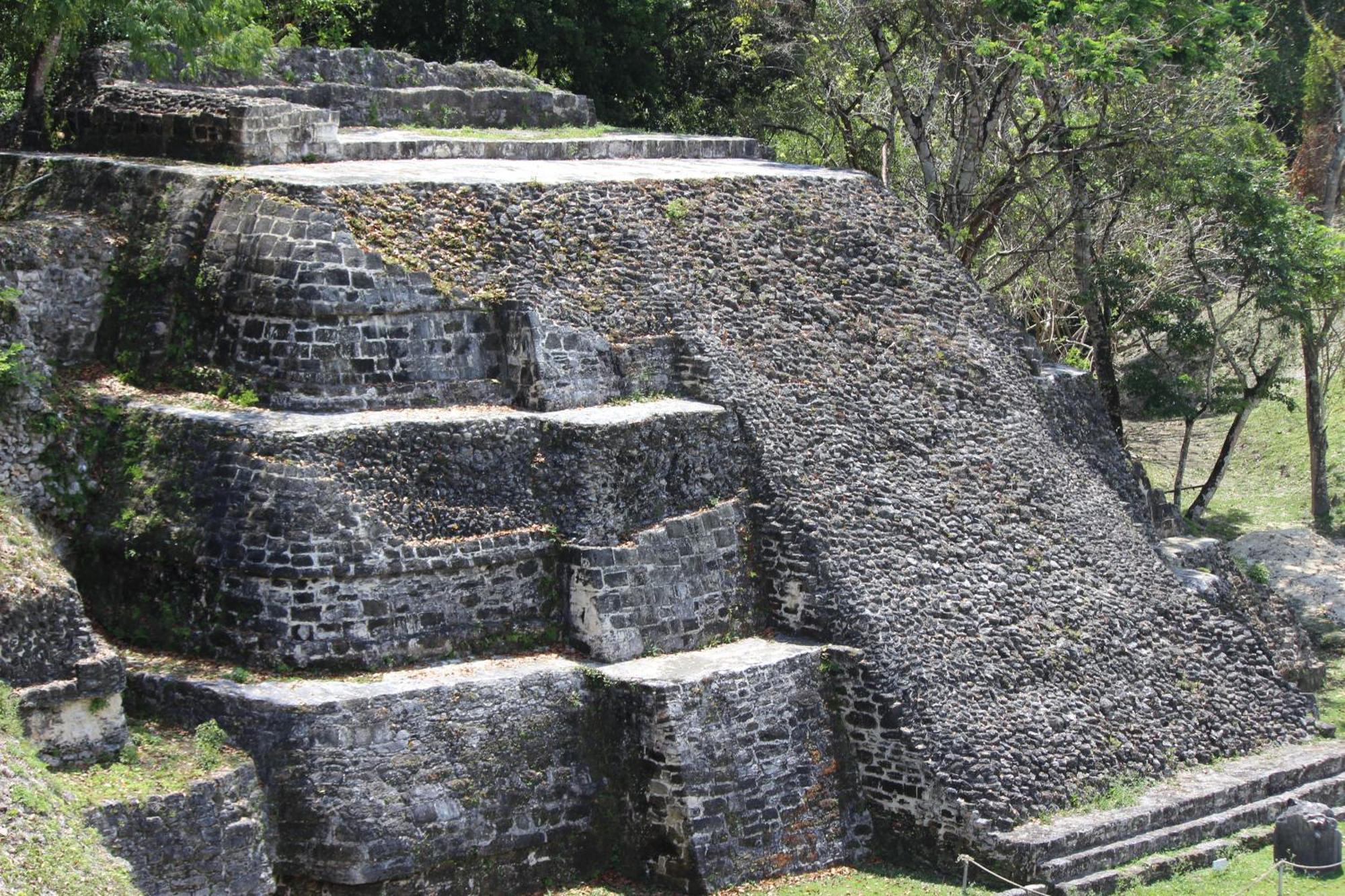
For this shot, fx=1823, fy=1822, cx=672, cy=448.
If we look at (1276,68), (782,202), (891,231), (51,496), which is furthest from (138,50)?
(1276,68)

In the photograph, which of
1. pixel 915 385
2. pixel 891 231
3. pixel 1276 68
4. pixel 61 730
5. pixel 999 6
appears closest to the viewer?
pixel 61 730

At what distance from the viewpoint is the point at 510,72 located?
23.4 meters

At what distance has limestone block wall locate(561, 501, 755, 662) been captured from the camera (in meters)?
16.2

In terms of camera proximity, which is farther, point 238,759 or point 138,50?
point 138,50

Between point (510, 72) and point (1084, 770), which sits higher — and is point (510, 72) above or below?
above

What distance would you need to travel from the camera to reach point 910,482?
18.5 m

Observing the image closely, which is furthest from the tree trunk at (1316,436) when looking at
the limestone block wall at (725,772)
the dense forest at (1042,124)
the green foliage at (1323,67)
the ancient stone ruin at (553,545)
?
the limestone block wall at (725,772)

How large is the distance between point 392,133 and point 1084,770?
10216 millimetres

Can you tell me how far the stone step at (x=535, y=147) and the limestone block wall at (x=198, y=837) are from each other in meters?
7.52

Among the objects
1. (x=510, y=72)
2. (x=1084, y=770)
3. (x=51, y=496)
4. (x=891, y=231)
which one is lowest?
(x=1084, y=770)

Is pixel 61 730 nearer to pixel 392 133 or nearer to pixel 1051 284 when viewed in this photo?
pixel 392 133

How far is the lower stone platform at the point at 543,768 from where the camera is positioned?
1452 centimetres

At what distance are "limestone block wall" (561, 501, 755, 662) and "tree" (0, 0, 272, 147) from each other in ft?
21.6

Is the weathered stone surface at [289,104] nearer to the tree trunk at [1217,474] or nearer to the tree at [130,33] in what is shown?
the tree at [130,33]
